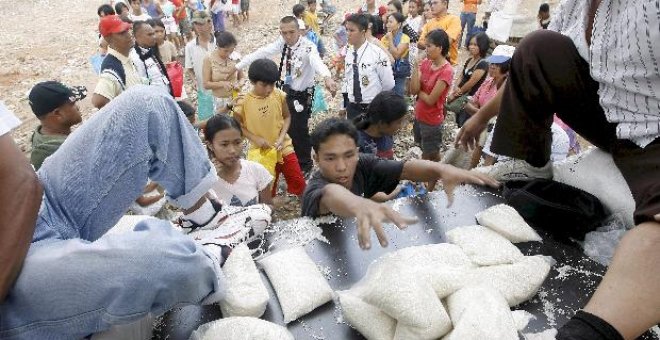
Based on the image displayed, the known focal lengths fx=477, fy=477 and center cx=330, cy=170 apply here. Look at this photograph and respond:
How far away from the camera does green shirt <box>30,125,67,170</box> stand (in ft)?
9.61

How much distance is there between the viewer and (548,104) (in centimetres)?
215

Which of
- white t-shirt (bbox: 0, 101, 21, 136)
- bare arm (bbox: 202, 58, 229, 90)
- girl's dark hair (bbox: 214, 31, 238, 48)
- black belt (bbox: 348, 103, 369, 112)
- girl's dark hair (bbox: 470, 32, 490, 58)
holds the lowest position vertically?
black belt (bbox: 348, 103, 369, 112)

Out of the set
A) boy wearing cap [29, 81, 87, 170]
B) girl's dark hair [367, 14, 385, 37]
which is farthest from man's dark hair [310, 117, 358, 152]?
girl's dark hair [367, 14, 385, 37]

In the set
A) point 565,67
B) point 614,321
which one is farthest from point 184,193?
point 565,67

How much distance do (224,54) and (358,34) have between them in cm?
154

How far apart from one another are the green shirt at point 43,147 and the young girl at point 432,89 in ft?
10.3

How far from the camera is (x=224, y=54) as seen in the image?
209 inches

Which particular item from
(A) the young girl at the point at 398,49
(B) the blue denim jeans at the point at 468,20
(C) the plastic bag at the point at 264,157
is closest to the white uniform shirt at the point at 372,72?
(C) the plastic bag at the point at 264,157

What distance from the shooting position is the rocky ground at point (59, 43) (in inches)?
281

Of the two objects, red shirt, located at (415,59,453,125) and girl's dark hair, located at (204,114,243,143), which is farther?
red shirt, located at (415,59,453,125)

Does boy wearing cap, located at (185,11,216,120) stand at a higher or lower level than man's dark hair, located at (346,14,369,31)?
lower

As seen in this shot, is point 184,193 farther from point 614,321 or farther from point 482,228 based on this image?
point 614,321

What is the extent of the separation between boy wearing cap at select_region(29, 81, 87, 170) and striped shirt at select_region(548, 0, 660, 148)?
296cm

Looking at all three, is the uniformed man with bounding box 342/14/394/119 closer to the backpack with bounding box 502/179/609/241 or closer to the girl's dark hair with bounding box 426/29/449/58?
the girl's dark hair with bounding box 426/29/449/58
